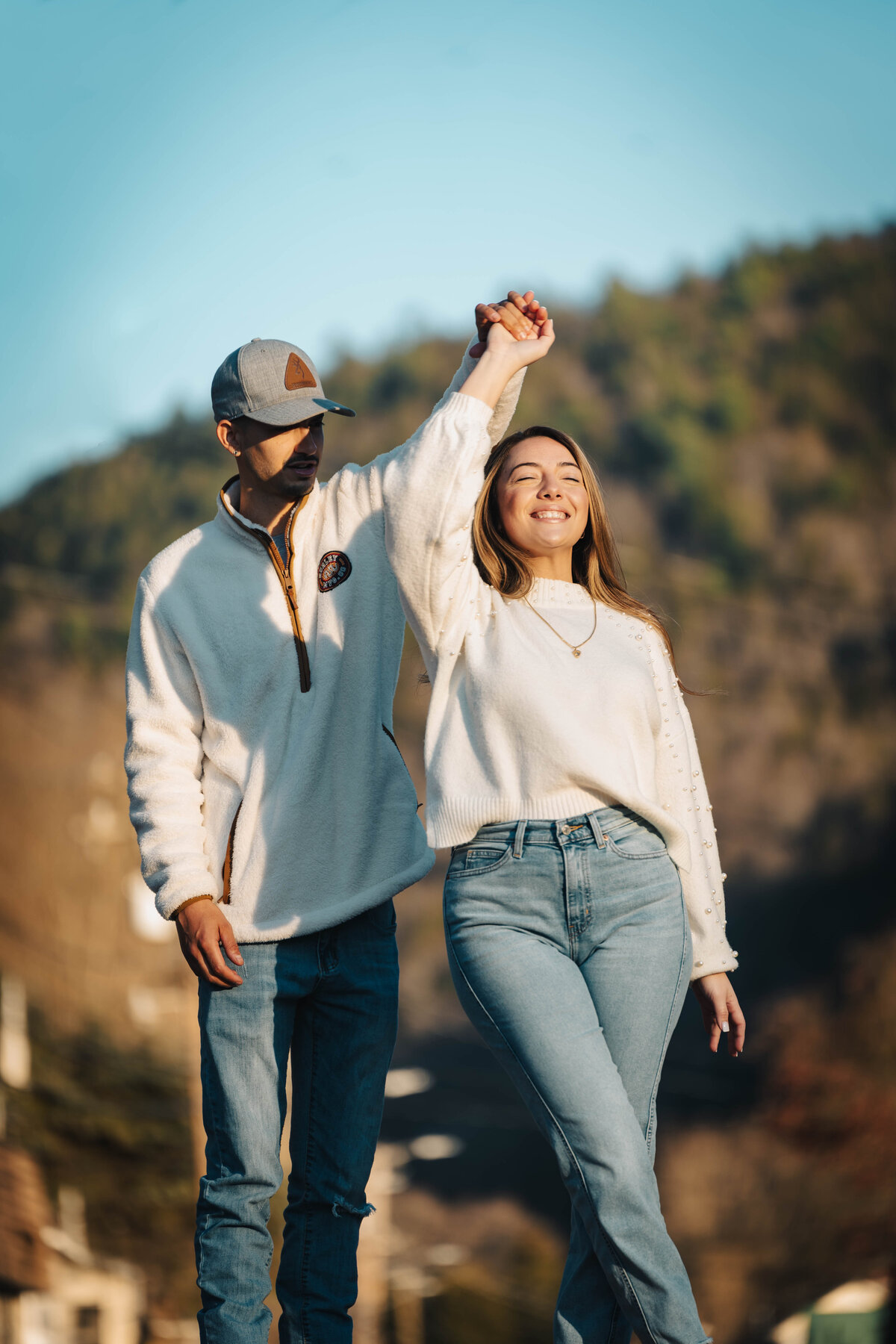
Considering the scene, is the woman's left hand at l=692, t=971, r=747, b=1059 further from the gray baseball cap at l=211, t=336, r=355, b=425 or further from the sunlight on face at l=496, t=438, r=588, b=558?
the gray baseball cap at l=211, t=336, r=355, b=425

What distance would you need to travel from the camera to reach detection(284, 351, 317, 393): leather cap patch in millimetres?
1715

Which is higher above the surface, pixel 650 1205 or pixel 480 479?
pixel 480 479

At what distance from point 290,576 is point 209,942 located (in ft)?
1.64

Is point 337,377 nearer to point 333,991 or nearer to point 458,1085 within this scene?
point 458,1085

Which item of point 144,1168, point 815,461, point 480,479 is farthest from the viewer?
point 815,461

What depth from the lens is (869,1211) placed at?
27.1 ft

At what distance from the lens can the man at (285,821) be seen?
1.60m

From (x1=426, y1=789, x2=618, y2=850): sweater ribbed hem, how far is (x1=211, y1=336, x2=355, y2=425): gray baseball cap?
590 mm

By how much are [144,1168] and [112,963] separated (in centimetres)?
230

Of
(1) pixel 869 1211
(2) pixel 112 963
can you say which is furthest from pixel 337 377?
(1) pixel 869 1211

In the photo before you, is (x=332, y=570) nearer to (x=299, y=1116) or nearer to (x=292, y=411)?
(x=292, y=411)

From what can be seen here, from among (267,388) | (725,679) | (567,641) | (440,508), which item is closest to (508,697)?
(567,641)

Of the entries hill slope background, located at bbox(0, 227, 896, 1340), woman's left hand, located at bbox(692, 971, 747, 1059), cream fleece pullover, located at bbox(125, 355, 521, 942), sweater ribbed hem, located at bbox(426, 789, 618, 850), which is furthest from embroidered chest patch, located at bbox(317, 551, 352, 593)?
hill slope background, located at bbox(0, 227, 896, 1340)

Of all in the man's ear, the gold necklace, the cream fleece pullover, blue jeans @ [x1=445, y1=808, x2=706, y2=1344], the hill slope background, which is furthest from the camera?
the hill slope background
